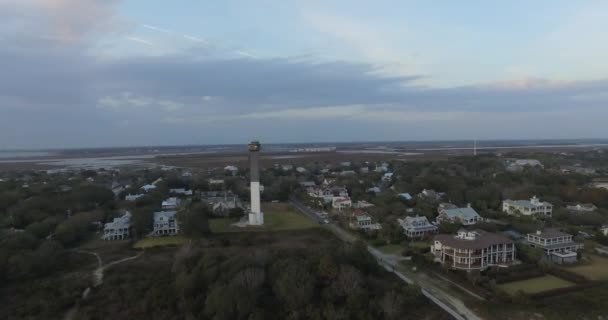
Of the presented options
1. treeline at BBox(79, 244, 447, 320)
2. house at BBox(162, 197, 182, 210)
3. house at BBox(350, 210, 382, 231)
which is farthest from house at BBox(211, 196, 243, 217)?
treeline at BBox(79, 244, 447, 320)

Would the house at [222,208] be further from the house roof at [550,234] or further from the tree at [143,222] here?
the house roof at [550,234]

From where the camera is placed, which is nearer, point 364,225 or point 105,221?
point 364,225

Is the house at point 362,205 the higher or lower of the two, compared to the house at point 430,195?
lower

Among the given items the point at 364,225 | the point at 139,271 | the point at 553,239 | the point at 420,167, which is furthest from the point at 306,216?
the point at 420,167

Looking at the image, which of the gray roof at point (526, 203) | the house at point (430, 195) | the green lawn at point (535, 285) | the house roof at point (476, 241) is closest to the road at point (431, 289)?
the green lawn at point (535, 285)

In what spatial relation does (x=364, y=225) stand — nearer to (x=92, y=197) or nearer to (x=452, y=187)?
(x=452, y=187)

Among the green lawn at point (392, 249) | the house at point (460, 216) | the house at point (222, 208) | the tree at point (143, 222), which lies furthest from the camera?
the house at point (222, 208)
